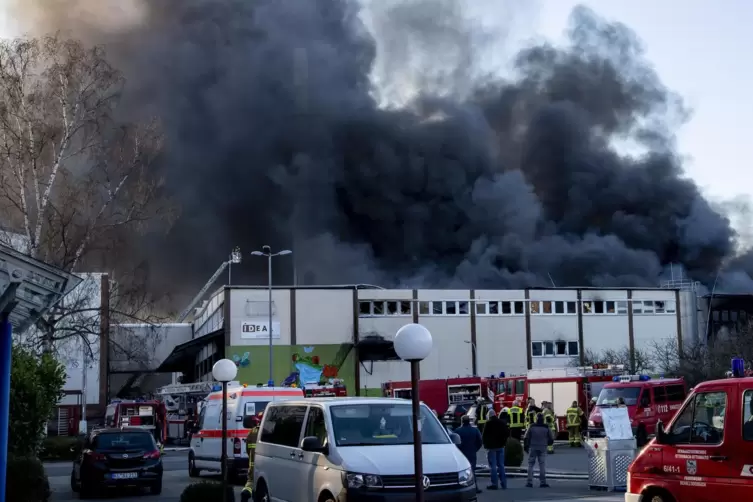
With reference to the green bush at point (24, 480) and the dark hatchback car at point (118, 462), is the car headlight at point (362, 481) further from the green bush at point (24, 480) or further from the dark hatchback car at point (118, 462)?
the dark hatchback car at point (118, 462)

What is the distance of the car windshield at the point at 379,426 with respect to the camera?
1003 centimetres

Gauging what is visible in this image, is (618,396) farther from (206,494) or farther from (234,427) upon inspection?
→ (206,494)

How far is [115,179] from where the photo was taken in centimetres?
2578

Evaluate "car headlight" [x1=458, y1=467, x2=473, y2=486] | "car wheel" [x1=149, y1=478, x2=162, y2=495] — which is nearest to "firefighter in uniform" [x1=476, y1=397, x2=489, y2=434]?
"car wheel" [x1=149, y1=478, x2=162, y2=495]

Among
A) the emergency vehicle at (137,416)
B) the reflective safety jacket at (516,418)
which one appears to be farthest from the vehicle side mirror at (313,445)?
the emergency vehicle at (137,416)

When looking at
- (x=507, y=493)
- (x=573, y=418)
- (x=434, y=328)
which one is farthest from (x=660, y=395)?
(x=434, y=328)

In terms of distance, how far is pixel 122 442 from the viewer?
1822cm

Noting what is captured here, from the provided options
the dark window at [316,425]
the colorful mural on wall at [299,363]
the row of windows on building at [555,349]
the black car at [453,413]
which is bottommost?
the black car at [453,413]

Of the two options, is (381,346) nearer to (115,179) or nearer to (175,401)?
(175,401)

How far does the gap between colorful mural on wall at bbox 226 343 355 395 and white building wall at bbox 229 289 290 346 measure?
434 mm

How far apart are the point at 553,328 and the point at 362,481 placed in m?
47.0

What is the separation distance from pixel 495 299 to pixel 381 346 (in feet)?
25.2

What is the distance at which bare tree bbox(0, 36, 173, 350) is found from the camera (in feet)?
76.8

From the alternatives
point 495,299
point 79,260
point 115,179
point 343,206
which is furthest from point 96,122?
point 343,206
